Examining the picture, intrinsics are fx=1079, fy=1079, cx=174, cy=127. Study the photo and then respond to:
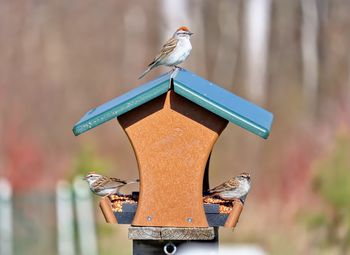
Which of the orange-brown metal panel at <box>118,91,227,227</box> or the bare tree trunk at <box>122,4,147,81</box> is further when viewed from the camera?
the bare tree trunk at <box>122,4,147,81</box>

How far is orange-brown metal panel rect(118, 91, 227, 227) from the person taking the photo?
555 centimetres

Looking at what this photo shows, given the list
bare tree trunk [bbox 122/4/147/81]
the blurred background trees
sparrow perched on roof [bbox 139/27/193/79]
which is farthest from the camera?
bare tree trunk [bbox 122/4/147/81]

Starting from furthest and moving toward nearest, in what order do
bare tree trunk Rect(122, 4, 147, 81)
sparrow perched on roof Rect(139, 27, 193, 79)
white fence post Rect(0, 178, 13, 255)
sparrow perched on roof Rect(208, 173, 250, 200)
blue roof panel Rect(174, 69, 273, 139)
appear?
bare tree trunk Rect(122, 4, 147, 81)
white fence post Rect(0, 178, 13, 255)
sparrow perched on roof Rect(139, 27, 193, 79)
sparrow perched on roof Rect(208, 173, 250, 200)
blue roof panel Rect(174, 69, 273, 139)

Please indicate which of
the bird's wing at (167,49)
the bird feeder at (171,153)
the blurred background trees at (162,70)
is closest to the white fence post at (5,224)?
the blurred background trees at (162,70)

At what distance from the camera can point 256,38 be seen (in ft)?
74.5

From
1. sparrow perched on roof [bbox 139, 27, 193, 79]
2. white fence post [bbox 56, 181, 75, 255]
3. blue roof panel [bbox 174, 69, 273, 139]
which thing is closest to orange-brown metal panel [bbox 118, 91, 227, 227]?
blue roof panel [bbox 174, 69, 273, 139]

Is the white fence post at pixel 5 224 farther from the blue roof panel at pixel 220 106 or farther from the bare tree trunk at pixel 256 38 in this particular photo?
the bare tree trunk at pixel 256 38

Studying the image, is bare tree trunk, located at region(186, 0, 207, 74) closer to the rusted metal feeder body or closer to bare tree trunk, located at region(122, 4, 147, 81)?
bare tree trunk, located at region(122, 4, 147, 81)

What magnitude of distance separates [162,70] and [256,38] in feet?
9.70

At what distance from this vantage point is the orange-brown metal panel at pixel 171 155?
18.2 feet

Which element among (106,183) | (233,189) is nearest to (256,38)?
(106,183)

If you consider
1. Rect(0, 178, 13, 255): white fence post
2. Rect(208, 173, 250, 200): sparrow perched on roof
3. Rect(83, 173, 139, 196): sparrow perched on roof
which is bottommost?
Rect(208, 173, 250, 200): sparrow perched on roof

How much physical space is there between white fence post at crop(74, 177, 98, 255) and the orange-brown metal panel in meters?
6.61

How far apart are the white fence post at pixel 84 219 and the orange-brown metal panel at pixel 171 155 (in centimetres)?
661
